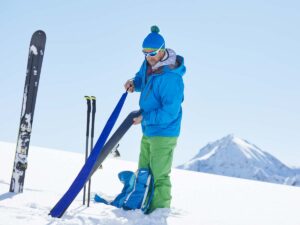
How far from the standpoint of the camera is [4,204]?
4.16 meters

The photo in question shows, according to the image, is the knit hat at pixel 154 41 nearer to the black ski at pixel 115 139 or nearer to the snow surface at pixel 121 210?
the black ski at pixel 115 139

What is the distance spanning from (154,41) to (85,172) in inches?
65.4

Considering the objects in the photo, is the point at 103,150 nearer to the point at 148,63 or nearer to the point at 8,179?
the point at 148,63

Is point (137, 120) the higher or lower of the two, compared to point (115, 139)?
higher

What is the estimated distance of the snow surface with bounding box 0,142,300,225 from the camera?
A: 159 inches

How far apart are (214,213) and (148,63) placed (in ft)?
6.87

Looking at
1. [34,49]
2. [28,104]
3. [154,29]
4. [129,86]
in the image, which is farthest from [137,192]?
[34,49]

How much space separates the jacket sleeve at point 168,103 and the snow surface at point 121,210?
1.00m

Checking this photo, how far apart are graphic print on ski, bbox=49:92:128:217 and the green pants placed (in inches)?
20.4

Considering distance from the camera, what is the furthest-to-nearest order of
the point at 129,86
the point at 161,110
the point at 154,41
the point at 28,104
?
1. the point at 129,86
2. the point at 28,104
3. the point at 154,41
4. the point at 161,110

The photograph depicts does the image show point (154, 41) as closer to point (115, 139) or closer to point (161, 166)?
point (115, 139)

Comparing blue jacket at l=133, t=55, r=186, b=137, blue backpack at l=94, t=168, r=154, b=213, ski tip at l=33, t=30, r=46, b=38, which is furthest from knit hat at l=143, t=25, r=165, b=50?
blue backpack at l=94, t=168, r=154, b=213

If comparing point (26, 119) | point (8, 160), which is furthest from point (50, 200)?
point (8, 160)

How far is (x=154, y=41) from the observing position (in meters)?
5.06
